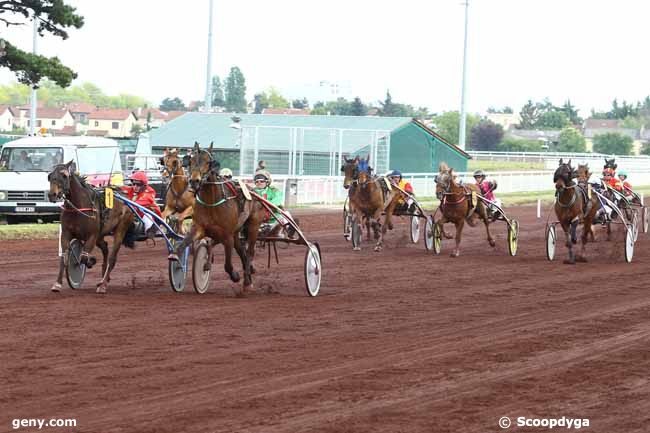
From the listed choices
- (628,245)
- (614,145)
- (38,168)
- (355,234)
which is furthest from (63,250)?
(614,145)

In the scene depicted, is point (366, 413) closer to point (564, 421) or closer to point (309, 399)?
point (309, 399)

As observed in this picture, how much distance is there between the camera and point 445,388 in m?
7.90

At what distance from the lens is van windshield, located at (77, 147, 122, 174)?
82.4ft

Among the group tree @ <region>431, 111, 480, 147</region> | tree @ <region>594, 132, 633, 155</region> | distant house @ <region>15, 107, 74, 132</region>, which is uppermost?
distant house @ <region>15, 107, 74, 132</region>

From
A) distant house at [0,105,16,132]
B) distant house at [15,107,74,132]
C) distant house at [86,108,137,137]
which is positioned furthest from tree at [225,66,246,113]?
distant house at [0,105,16,132]

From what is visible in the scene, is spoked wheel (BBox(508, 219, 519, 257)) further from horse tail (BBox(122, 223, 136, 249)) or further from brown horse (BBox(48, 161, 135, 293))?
brown horse (BBox(48, 161, 135, 293))

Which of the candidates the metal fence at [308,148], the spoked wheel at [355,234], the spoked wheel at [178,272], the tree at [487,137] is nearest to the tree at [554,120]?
the tree at [487,137]

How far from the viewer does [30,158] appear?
25188mm

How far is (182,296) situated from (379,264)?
530cm

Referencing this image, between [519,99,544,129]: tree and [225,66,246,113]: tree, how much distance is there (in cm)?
5003

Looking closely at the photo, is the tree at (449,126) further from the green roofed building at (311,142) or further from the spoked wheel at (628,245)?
the spoked wheel at (628,245)

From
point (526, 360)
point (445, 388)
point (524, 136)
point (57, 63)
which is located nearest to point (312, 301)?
point (526, 360)

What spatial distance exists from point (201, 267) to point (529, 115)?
133482mm

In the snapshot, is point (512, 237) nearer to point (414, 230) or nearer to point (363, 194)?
point (363, 194)
